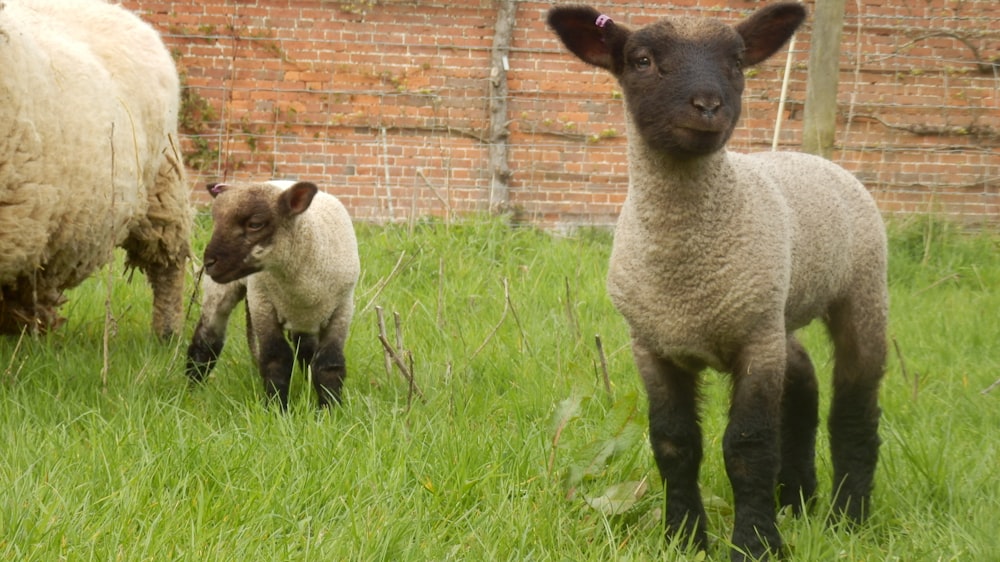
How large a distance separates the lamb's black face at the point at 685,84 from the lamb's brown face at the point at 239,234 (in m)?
2.06

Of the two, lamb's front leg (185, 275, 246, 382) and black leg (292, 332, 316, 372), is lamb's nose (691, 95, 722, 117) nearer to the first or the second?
black leg (292, 332, 316, 372)

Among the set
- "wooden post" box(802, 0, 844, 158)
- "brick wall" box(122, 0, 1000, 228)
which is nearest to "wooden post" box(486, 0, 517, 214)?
"brick wall" box(122, 0, 1000, 228)

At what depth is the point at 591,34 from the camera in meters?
3.70

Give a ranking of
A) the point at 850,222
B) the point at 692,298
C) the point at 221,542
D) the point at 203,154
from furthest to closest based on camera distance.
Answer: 1. the point at 203,154
2. the point at 850,222
3. the point at 692,298
4. the point at 221,542

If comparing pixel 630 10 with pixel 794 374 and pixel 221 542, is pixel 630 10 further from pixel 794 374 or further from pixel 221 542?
pixel 221 542

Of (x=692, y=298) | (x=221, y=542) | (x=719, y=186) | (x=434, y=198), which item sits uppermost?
(x=719, y=186)

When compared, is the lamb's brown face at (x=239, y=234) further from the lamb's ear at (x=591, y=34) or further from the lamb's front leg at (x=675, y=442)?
the lamb's front leg at (x=675, y=442)

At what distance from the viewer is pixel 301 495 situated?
3562mm

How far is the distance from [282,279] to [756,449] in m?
2.56

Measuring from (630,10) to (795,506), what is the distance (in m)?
7.84

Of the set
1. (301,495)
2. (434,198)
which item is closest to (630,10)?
(434,198)

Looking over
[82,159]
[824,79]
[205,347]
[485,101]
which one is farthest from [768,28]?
[485,101]

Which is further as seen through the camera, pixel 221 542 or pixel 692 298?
pixel 692 298

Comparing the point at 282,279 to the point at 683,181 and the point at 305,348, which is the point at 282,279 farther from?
the point at 683,181
